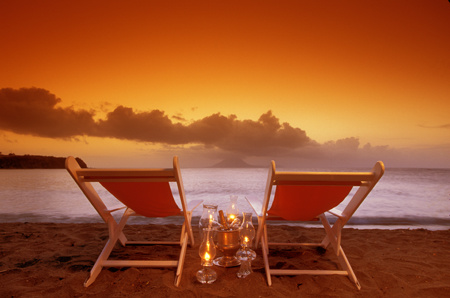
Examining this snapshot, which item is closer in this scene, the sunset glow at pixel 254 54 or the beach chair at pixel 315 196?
the beach chair at pixel 315 196

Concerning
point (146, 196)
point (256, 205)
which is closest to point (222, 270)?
point (256, 205)

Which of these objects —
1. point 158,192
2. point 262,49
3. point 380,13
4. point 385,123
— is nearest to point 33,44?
point 262,49

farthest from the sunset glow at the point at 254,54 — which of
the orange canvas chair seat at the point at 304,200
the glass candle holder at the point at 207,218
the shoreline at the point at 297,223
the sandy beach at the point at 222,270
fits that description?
the glass candle holder at the point at 207,218

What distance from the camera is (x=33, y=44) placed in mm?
9297

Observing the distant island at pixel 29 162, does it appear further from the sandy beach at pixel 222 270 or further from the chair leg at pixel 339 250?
the chair leg at pixel 339 250

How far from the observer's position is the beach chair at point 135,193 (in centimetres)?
211

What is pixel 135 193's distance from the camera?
2363 millimetres

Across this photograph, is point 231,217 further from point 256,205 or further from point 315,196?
point 315,196

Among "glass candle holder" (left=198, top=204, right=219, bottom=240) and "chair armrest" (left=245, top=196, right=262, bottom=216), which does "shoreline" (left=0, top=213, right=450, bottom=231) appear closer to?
"chair armrest" (left=245, top=196, right=262, bottom=216)

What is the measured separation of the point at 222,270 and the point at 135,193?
1034 mm

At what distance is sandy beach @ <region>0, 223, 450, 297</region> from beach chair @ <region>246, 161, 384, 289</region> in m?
0.17

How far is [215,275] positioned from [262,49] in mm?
8121

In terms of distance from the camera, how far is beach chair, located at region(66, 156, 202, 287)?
211 cm

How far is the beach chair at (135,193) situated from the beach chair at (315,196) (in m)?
0.71
